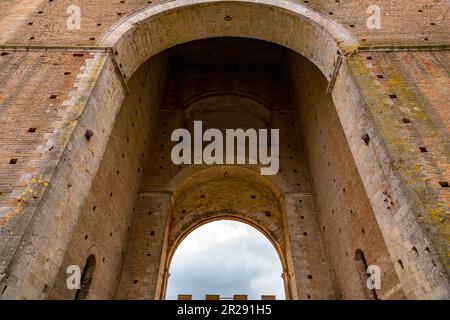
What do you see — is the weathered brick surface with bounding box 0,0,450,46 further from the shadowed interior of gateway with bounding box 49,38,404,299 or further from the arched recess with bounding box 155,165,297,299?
the arched recess with bounding box 155,165,297,299

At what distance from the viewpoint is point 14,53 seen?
20.9 feet

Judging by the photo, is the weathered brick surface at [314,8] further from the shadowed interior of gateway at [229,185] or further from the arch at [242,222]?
the arch at [242,222]

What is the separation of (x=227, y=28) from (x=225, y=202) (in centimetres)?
596

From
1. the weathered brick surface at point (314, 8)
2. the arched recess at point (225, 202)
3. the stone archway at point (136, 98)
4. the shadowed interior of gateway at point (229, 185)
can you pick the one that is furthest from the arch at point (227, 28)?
the arched recess at point (225, 202)

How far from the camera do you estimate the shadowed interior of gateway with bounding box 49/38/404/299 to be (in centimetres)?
711

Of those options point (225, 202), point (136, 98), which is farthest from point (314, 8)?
point (225, 202)

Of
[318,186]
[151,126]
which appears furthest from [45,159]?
[318,186]

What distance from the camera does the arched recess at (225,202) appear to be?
10180 mm

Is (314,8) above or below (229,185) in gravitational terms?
above

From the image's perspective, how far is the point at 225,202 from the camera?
11289mm

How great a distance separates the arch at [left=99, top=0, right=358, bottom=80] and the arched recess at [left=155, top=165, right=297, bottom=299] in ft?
14.1

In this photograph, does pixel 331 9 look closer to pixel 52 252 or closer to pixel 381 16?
pixel 381 16

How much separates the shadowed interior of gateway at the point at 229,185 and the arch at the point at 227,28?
1.80 m

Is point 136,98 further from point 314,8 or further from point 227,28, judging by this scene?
point 314,8
